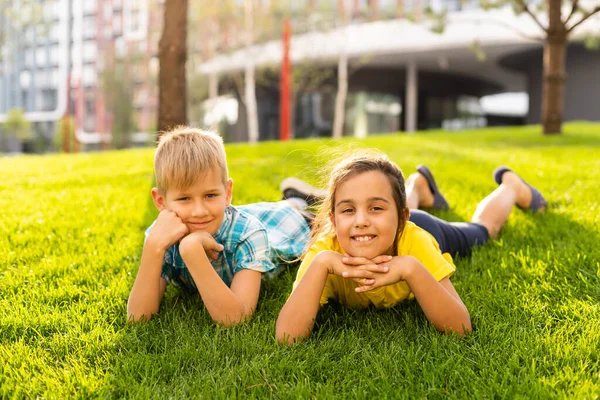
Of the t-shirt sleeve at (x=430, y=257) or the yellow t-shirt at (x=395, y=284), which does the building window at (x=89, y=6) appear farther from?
the t-shirt sleeve at (x=430, y=257)

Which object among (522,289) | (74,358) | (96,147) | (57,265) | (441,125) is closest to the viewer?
(74,358)

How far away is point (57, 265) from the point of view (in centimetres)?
375

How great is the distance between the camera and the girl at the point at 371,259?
8.41ft

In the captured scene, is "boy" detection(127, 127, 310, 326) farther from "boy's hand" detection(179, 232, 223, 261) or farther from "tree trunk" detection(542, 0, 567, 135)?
"tree trunk" detection(542, 0, 567, 135)

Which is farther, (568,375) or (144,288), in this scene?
(144,288)

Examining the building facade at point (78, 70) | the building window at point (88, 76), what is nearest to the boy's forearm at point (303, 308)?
the building facade at point (78, 70)

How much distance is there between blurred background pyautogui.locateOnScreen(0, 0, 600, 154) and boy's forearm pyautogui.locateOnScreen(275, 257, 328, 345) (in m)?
7.88

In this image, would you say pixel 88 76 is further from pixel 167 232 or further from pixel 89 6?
pixel 167 232

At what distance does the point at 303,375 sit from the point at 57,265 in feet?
6.86

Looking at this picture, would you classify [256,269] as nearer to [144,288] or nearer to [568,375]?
[144,288]

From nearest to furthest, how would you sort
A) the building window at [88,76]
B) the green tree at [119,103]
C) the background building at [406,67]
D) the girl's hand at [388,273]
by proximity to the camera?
the girl's hand at [388,273]
the background building at [406,67]
the green tree at [119,103]
the building window at [88,76]

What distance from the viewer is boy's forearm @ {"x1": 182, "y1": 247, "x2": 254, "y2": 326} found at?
2.77 m

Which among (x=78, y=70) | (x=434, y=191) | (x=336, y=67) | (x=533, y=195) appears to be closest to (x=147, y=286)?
(x=434, y=191)

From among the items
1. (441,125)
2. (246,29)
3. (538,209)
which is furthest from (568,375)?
(441,125)
